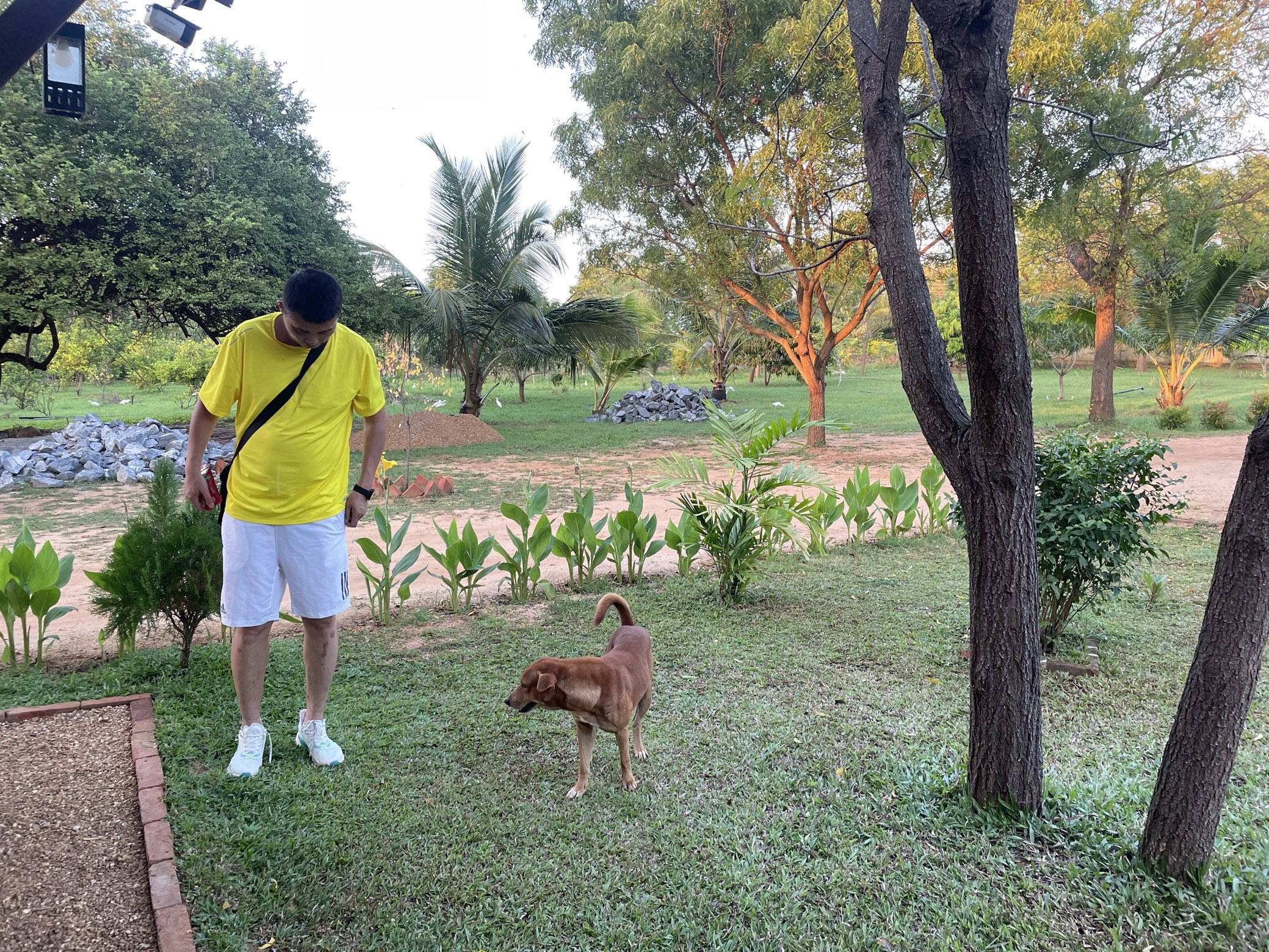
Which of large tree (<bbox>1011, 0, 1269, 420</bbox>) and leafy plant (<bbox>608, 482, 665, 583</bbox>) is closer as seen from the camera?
leafy plant (<bbox>608, 482, 665, 583</bbox>)

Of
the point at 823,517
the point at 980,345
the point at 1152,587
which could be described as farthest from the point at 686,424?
the point at 980,345

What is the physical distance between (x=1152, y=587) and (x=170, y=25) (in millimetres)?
6756

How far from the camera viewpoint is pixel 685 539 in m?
5.06

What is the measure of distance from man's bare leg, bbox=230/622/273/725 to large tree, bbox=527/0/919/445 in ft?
28.2

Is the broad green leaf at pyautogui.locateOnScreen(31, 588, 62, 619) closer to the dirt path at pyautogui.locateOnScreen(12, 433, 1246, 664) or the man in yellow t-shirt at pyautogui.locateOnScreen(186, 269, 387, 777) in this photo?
the dirt path at pyautogui.locateOnScreen(12, 433, 1246, 664)

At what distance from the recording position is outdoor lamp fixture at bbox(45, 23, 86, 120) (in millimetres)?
3178

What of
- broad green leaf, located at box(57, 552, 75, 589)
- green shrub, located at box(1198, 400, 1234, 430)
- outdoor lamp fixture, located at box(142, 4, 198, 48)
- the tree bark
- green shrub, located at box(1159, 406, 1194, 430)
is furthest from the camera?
green shrub, located at box(1159, 406, 1194, 430)

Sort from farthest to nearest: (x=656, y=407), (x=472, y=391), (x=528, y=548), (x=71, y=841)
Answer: (x=656, y=407) < (x=472, y=391) < (x=528, y=548) < (x=71, y=841)

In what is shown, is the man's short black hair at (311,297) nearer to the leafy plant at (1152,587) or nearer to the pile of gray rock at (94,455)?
the leafy plant at (1152,587)

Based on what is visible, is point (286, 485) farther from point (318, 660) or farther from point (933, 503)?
point (933, 503)

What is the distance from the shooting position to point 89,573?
3.43 meters

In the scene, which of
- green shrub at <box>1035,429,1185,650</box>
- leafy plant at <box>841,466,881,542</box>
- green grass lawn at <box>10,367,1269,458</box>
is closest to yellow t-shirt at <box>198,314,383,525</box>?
green shrub at <box>1035,429,1185,650</box>

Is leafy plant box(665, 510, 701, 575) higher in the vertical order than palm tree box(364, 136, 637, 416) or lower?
lower

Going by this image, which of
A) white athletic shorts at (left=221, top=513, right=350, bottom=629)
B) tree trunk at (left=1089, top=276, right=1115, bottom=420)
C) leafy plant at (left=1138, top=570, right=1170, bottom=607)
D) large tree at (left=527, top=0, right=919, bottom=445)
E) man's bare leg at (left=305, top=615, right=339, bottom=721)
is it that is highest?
large tree at (left=527, top=0, right=919, bottom=445)
